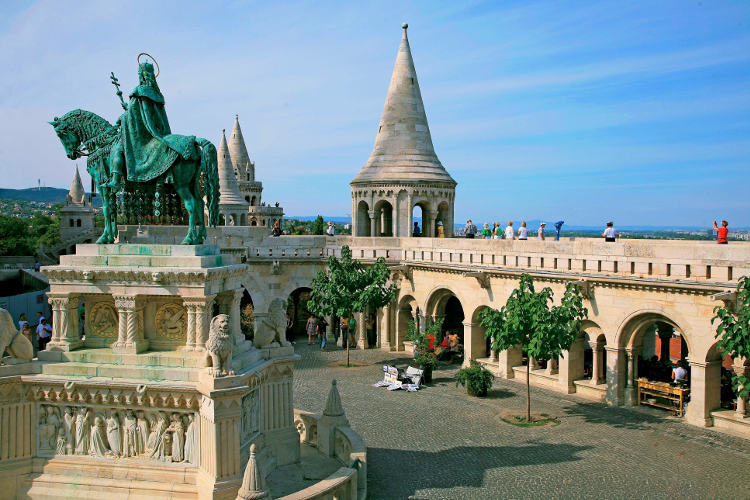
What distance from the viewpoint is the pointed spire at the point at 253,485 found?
7887mm

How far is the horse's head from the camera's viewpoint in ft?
34.8

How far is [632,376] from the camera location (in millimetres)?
16875

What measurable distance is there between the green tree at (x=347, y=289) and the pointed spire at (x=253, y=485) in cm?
1362

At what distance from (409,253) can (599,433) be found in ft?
36.7

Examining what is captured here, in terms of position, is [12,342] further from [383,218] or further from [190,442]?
[383,218]

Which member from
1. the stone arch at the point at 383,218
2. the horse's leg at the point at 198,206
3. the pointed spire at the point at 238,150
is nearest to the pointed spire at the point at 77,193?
the pointed spire at the point at 238,150

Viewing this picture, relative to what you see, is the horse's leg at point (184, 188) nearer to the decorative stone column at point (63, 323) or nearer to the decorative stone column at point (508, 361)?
the decorative stone column at point (63, 323)

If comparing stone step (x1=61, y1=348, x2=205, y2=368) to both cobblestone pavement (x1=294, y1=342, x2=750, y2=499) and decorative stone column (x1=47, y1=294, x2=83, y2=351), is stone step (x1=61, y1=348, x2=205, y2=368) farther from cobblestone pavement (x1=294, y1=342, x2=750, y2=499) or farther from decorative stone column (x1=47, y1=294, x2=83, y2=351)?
cobblestone pavement (x1=294, y1=342, x2=750, y2=499)

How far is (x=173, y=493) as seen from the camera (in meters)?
8.76

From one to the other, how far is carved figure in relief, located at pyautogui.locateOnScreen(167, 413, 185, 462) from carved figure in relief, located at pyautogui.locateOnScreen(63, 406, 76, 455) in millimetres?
1596

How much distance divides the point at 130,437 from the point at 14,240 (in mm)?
63103

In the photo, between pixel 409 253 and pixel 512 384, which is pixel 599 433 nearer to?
pixel 512 384

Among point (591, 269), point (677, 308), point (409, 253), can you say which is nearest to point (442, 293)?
point (409, 253)

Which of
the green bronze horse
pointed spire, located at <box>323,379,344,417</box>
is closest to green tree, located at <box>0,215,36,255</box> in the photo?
the green bronze horse
